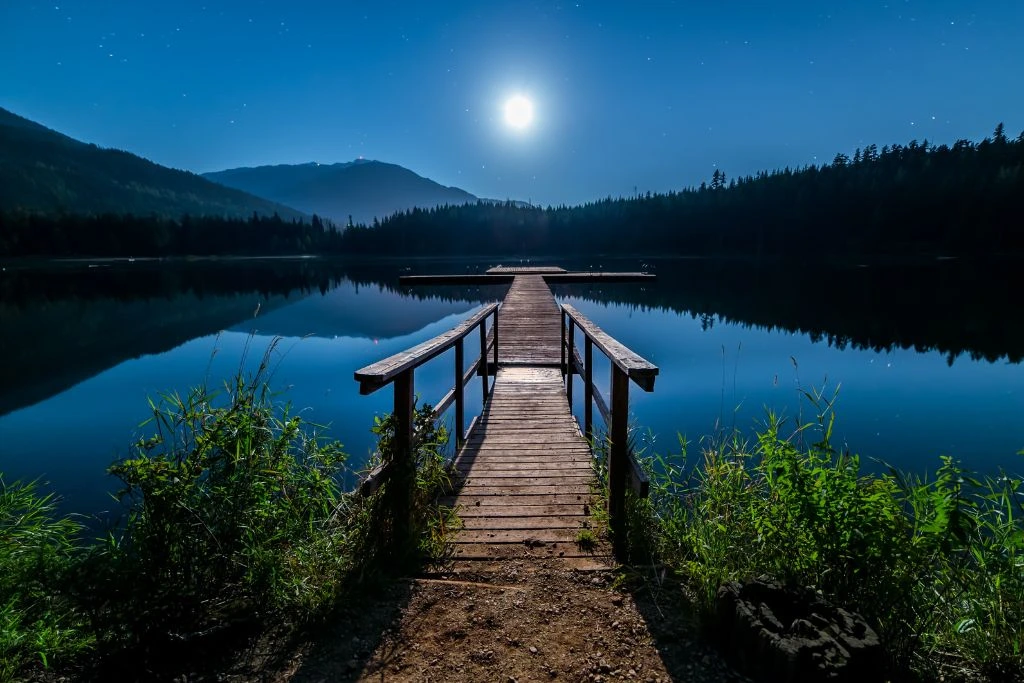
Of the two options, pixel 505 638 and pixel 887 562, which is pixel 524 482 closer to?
pixel 505 638

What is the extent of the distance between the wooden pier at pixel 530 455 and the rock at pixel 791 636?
0.90 metres

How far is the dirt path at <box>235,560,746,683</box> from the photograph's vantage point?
7.94 ft

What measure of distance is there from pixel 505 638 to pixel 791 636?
1374mm

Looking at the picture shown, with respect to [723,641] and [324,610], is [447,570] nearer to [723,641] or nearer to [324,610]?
[324,610]

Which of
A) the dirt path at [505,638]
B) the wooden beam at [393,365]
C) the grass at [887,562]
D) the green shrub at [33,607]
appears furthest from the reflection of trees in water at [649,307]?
the grass at [887,562]

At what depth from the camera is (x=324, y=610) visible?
2.71 m

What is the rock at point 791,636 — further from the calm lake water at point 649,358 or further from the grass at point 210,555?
the calm lake water at point 649,358

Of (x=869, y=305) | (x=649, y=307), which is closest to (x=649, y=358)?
(x=649, y=307)

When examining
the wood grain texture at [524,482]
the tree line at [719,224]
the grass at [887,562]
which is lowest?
the wood grain texture at [524,482]

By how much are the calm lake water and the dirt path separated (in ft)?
5.59

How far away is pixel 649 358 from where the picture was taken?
722 inches

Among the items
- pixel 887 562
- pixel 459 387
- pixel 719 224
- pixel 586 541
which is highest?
pixel 719 224

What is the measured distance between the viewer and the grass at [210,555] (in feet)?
8.50

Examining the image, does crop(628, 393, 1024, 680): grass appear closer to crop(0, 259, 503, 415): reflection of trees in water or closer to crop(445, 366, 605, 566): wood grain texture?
crop(445, 366, 605, 566): wood grain texture
